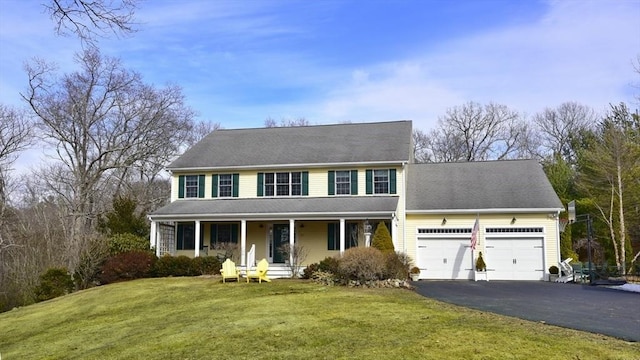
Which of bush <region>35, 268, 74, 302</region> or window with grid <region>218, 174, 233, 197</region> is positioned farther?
window with grid <region>218, 174, 233, 197</region>

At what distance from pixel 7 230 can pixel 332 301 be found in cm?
2310

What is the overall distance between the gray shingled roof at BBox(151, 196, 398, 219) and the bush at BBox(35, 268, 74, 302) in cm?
441

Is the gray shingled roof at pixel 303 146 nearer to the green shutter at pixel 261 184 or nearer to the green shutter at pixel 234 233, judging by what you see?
the green shutter at pixel 261 184

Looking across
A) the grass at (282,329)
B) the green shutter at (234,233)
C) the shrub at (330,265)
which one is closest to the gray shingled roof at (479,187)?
the shrub at (330,265)

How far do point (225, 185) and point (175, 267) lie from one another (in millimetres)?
5343

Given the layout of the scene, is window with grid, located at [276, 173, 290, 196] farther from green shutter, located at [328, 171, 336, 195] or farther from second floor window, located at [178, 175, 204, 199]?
second floor window, located at [178, 175, 204, 199]

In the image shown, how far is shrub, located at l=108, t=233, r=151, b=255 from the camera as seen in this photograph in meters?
23.3

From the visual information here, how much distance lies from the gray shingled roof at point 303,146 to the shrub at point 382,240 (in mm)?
4126

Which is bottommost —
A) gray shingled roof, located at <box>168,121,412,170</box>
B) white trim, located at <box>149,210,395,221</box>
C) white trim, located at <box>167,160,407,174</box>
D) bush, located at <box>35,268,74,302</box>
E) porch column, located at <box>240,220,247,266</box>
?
bush, located at <box>35,268,74,302</box>

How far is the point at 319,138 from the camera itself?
28234 millimetres

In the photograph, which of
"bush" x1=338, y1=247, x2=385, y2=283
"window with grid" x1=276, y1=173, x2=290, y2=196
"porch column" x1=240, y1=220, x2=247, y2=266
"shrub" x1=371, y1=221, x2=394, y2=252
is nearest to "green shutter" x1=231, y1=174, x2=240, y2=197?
"window with grid" x1=276, y1=173, x2=290, y2=196

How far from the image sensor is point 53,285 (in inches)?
842

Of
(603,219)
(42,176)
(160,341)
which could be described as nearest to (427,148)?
(603,219)

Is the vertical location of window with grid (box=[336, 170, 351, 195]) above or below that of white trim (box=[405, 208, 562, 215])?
above
